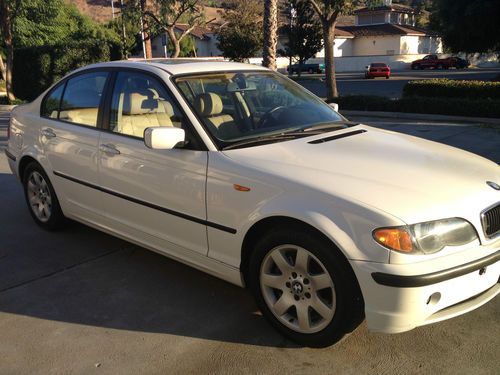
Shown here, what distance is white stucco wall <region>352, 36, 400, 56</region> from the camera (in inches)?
2445

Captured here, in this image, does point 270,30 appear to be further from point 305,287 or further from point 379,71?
point 379,71

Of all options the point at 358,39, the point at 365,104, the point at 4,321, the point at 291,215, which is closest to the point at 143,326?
the point at 4,321

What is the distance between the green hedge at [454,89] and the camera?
13.5m

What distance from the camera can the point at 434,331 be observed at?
10.7 ft

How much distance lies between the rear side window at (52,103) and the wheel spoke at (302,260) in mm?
2982

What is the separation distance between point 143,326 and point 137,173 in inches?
42.8

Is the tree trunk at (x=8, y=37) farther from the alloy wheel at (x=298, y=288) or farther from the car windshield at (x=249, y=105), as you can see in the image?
the alloy wheel at (x=298, y=288)

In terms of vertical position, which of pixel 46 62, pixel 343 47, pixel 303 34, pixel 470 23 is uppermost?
pixel 303 34

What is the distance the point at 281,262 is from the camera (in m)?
3.05

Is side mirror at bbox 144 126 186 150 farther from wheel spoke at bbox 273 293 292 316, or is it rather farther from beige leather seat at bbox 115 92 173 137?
wheel spoke at bbox 273 293 292 316

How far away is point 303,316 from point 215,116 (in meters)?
1.53

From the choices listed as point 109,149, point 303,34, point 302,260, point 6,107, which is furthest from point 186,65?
point 303,34

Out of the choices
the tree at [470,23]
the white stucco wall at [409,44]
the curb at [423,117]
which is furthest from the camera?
the white stucco wall at [409,44]

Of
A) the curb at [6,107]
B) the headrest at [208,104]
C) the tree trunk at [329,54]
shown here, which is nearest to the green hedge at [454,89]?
the tree trunk at [329,54]
